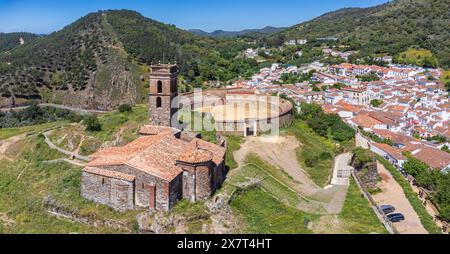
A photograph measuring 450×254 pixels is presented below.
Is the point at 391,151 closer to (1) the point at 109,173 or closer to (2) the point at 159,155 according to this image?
(2) the point at 159,155

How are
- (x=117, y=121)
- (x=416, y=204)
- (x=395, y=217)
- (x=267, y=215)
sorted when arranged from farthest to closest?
(x=117, y=121) → (x=416, y=204) → (x=395, y=217) → (x=267, y=215)

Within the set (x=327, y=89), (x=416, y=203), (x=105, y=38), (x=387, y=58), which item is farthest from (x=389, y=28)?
(x=416, y=203)

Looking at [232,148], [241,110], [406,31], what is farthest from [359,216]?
[406,31]

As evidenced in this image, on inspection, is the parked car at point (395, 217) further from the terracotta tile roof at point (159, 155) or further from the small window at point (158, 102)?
the small window at point (158, 102)

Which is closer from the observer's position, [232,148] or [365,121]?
[232,148]

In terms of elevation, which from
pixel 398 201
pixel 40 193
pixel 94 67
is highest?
pixel 94 67

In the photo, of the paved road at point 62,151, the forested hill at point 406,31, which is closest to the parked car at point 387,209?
the paved road at point 62,151

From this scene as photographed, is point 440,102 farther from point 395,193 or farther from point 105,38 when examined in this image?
point 105,38

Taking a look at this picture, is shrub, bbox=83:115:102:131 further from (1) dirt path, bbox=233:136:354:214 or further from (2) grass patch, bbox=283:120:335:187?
(2) grass patch, bbox=283:120:335:187
